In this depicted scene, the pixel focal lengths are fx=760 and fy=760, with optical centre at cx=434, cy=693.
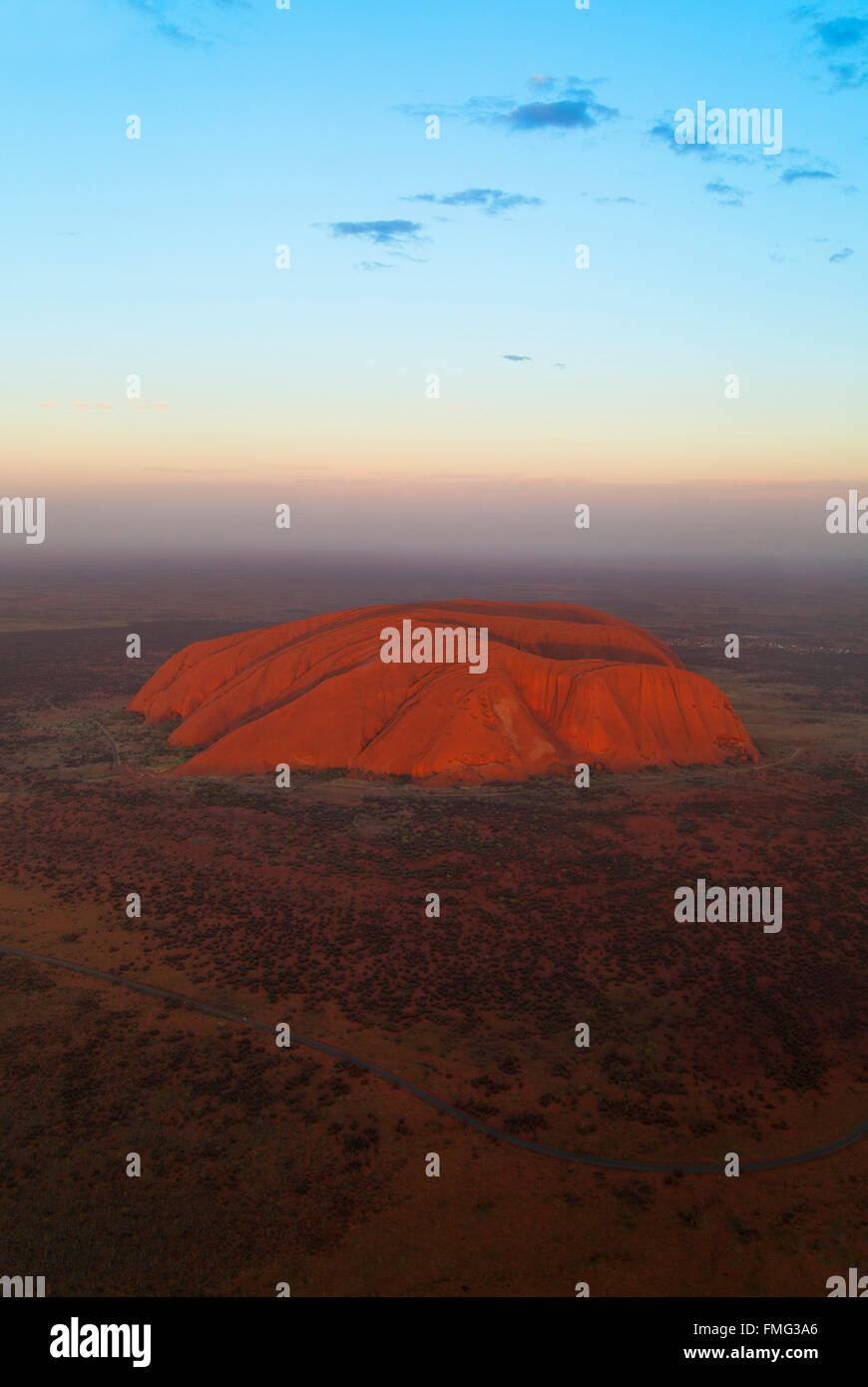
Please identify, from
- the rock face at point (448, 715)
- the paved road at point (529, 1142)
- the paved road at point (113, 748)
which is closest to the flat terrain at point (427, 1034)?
the paved road at point (529, 1142)

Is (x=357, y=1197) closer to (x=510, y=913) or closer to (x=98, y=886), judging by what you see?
(x=510, y=913)

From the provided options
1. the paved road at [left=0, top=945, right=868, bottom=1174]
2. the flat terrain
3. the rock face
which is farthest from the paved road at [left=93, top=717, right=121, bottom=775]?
the paved road at [left=0, top=945, right=868, bottom=1174]

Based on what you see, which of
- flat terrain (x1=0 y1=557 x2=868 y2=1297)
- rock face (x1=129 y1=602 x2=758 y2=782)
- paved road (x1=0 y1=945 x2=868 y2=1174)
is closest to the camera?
flat terrain (x1=0 y1=557 x2=868 y2=1297)

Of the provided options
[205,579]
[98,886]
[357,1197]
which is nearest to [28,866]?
[98,886]

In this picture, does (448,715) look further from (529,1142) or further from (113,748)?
(529,1142)

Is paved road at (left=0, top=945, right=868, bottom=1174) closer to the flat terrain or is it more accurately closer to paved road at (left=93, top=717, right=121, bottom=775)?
the flat terrain

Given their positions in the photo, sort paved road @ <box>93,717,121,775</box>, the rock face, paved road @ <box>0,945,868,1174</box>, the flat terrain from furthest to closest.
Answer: paved road @ <box>93,717,121,775</box>, the rock face, paved road @ <box>0,945,868,1174</box>, the flat terrain

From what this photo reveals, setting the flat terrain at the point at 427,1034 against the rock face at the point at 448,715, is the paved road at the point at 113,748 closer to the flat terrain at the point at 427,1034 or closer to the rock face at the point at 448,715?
the flat terrain at the point at 427,1034
